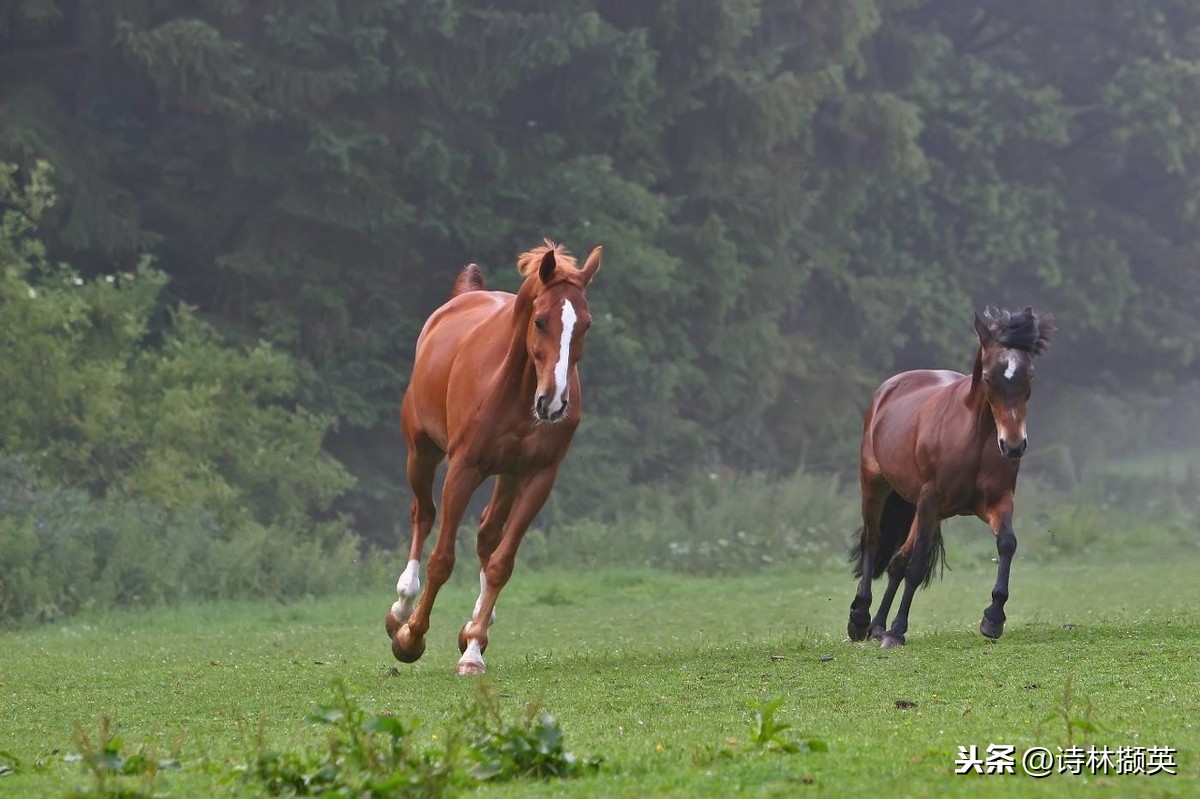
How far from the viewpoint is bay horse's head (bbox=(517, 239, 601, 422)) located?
32.9 ft

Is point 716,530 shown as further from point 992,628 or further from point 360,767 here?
point 360,767

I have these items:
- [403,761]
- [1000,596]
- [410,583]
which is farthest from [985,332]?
[403,761]

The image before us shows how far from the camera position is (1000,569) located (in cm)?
1154

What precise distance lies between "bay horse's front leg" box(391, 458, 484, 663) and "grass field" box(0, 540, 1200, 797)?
19 centimetres

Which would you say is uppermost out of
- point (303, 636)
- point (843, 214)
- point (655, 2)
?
point (655, 2)

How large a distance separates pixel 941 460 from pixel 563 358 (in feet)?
9.82

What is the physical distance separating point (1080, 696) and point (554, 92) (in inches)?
876

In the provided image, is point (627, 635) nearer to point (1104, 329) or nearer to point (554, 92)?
point (554, 92)

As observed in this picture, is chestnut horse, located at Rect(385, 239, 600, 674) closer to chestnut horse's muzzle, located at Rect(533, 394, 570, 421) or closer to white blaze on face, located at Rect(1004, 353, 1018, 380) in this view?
chestnut horse's muzzle, located at Rect(533, 394, 570, 421)

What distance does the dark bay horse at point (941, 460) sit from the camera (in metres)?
11.3

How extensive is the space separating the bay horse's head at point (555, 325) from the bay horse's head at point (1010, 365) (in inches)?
99.8

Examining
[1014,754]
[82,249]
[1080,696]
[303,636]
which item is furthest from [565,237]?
[1014,754]

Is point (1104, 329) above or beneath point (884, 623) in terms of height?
above

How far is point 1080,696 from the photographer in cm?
848
